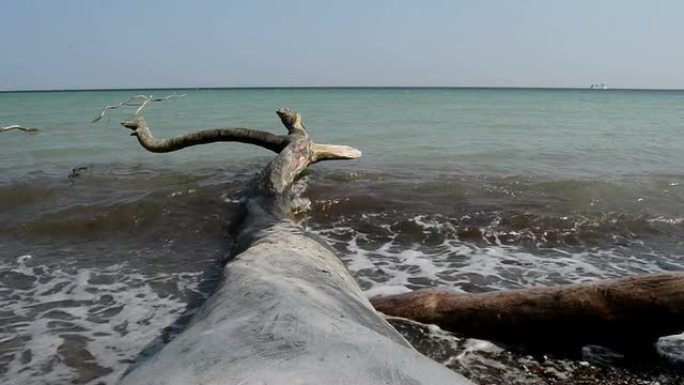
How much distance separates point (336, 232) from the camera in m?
7.53

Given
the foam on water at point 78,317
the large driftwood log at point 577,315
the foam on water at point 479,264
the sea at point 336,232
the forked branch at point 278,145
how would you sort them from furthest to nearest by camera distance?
the forked branch at point 278,145, the foam on water at point 479,264, the sea at point 336,232, the foam on water at point 78,317, the large driftwood log at point 577,315

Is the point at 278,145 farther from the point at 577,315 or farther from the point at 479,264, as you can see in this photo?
the point at 577,315

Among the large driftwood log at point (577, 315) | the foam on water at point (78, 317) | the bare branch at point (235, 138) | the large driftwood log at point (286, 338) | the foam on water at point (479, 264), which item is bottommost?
the foam on water at point (78, 317)

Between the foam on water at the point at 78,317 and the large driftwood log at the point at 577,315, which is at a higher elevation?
the large driftwood log at the point at 577,315

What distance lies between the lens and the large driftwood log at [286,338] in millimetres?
1844

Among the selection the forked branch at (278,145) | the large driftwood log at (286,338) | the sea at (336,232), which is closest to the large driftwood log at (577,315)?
the sea at (336,232)

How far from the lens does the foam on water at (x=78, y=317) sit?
362 centimetres

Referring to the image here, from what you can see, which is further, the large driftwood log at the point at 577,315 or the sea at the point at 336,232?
the sea at the point at 336,232

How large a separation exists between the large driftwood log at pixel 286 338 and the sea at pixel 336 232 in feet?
3.20

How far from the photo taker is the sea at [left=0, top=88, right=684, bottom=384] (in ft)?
13.4

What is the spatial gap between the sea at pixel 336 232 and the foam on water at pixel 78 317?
18 millimetres

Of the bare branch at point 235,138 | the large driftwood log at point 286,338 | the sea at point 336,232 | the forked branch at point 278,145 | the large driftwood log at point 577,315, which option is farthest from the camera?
the bare branch at point 235,138

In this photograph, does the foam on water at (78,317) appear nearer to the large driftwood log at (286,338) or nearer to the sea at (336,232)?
the sea at (336,232)

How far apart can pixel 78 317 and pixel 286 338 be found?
3.14 meters
